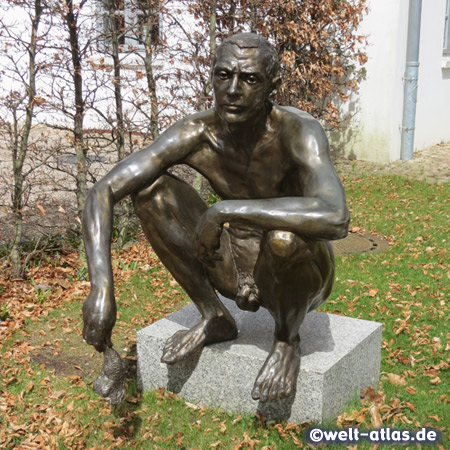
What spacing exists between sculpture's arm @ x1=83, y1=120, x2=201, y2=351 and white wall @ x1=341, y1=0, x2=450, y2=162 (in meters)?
7.08

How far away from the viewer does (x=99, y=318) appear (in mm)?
2645

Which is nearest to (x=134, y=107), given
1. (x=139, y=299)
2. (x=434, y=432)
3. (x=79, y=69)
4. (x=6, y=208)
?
(x=79, y=69)

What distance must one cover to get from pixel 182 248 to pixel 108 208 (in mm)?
451

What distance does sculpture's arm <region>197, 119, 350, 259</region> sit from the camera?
2.66 meters

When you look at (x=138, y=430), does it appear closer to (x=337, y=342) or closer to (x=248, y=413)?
(x=248, y=413)

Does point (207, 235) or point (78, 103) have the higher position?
point (78, 103)

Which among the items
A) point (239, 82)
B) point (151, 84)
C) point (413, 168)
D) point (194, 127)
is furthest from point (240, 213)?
point (413, 168)

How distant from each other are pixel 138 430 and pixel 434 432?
1473mm

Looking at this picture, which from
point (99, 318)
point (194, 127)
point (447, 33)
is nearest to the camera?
point (99, 318)

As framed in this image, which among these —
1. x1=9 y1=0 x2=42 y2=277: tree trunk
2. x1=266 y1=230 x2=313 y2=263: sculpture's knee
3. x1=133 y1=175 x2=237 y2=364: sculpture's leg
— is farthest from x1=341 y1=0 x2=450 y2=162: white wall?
x1=266 y1=230 x2=313 y2=263: sculpture's knee

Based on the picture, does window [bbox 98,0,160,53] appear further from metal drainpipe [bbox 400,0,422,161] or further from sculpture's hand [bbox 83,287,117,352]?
metal drainpipe [bbox 400,0,422,161]

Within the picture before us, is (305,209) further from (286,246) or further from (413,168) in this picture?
(413,168)

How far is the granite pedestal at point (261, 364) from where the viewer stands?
3.20 m

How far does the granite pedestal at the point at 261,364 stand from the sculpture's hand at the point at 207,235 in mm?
696
